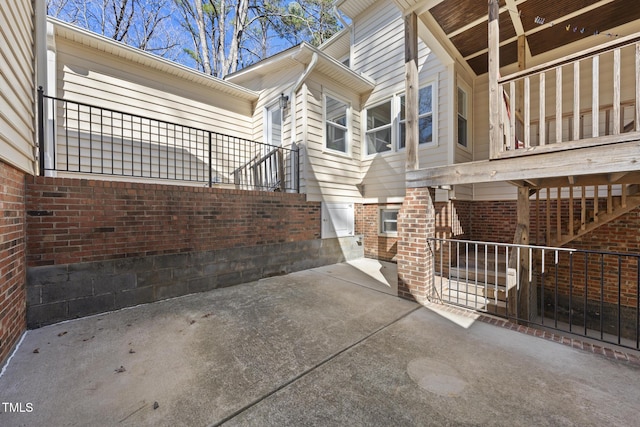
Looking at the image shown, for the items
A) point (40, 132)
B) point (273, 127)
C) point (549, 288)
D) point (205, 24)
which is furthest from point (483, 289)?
point (205, 24)

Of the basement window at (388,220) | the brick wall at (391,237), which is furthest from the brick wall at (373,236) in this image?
the basement window at (388,220)

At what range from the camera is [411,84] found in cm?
391

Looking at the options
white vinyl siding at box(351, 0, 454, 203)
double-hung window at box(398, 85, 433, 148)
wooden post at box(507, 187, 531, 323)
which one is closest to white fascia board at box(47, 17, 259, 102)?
white vinyl siding at box(351, 0, 454, 203)

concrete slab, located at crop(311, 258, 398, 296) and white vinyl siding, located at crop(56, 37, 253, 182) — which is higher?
white vinyl siding, located at crop(56, 37, 253, 182)

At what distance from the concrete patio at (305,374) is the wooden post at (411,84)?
2392 mm

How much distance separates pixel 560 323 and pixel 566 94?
4666 millimetres

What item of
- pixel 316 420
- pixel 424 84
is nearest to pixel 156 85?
pixel 424 84

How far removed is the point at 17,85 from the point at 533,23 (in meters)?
7.12

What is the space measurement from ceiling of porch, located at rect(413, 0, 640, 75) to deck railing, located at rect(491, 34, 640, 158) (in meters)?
0.46

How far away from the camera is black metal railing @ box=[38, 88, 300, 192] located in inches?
185

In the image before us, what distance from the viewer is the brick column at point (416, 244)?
3822mm

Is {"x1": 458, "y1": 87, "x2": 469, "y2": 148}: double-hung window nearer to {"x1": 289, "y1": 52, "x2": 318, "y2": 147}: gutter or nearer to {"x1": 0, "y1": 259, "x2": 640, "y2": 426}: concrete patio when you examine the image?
{"x1": 289, "y1": 52, "x2": 318, "y2": 147}: gutter

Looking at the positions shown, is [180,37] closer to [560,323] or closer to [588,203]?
[588,203]

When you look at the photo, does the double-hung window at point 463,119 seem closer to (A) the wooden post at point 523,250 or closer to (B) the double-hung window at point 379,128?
(B) the double-hung window at point 379,128
